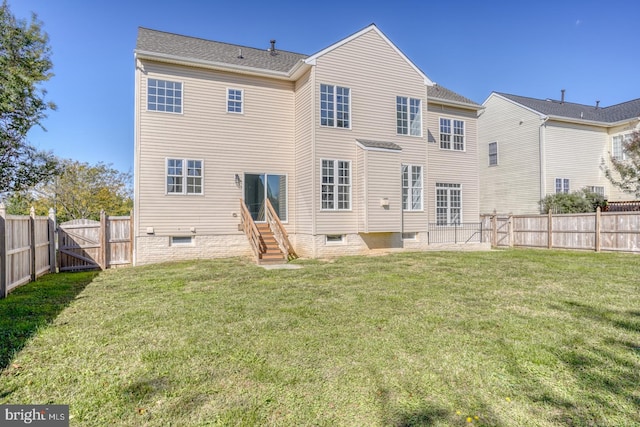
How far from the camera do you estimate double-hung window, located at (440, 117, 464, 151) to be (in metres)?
15.3

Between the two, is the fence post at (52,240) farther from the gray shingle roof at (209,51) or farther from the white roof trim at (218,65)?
the gray shingle roof at (209,51)

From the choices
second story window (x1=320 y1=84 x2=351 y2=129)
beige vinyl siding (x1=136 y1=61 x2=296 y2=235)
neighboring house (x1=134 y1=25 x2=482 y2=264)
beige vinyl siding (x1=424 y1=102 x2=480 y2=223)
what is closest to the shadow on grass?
neighboring house (x1=134 y1=25 x2=482 y2=264)

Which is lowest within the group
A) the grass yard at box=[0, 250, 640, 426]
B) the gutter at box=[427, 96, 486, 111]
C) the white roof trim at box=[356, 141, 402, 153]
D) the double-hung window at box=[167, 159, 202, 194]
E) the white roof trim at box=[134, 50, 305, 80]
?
the grass yard at box=[0, 250, 640, 426]

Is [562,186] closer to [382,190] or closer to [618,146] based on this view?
[618,146]

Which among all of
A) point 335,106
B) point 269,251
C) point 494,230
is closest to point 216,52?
point 335,106

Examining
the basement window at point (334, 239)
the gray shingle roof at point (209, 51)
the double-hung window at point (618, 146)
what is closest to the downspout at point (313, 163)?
the basement window at point (334, 239)

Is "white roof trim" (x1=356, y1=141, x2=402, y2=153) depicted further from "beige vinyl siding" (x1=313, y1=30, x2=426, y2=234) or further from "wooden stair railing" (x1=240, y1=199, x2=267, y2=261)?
"wooden stair railing" (x1=240, y1=199, x2=267, y2=261)

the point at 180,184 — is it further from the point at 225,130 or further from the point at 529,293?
the point at 529,293

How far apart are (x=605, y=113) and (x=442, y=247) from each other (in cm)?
1686

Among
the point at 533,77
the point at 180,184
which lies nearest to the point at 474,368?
the point at 180,184

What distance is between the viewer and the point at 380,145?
12.5m

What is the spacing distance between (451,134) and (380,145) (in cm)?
484

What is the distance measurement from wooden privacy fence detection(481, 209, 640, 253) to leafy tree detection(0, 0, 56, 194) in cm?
2174

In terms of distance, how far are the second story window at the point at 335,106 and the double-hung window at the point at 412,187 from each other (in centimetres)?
302
